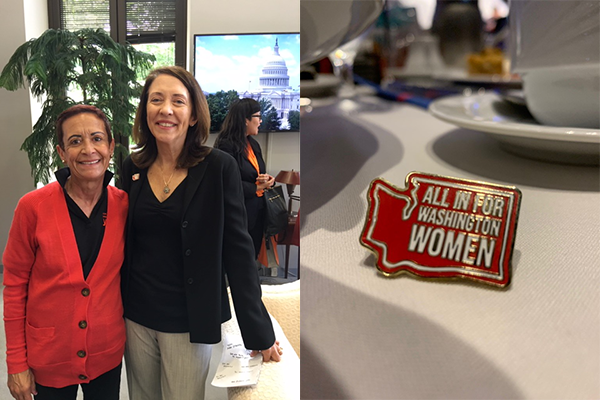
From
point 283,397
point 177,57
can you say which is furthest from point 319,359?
point 177,57

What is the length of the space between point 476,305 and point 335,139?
0.13ft

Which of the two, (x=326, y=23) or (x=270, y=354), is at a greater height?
(x=326, y=23)

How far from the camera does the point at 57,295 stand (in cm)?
38

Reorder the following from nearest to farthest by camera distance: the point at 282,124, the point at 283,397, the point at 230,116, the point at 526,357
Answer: the point at 526,357 < the point at 283,397 < the point at 230,116 < the point at 282,124

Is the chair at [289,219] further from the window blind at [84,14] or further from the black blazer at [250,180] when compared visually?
the window blind at [84,14]

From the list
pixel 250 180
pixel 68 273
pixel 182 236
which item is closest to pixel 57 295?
pixel 68 273

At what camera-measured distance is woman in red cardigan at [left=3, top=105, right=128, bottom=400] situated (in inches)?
14.9

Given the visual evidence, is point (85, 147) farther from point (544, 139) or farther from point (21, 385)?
point (544, 139)

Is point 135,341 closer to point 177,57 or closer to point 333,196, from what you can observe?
point 333,196

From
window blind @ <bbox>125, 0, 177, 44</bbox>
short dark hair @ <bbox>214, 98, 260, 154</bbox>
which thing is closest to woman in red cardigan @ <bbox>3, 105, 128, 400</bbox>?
short dark hair @ <bbox>214, 98, 260, 154</bbox>

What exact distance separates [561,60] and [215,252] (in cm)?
33

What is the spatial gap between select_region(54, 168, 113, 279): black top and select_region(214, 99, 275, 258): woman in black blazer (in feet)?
0.74

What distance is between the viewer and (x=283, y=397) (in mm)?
365

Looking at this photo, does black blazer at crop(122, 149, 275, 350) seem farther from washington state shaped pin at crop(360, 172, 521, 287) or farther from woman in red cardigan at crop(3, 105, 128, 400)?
washington state shaped pin at crop(360, 172, 521, 287)
